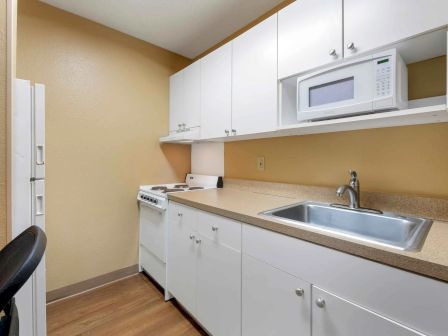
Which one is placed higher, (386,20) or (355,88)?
(386,20)

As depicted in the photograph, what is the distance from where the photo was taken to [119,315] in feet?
5.66

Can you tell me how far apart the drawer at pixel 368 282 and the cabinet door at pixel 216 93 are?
1.05 meters

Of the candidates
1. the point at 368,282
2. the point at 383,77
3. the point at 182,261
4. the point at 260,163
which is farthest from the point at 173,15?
the point at 368,282

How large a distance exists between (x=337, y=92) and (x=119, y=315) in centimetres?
215

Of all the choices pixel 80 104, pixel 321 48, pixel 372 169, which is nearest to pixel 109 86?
pixel 80 104

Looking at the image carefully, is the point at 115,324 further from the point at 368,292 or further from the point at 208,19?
the point at 208,19

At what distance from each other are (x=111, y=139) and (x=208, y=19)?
1.42m

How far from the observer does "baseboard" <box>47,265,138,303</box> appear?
189 centimetres

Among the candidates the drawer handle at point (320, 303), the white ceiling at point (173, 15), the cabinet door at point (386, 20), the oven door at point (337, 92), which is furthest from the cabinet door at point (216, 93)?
the drawer handle at point (320, 303)

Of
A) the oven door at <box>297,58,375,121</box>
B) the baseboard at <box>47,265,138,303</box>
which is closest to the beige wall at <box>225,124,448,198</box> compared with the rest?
the oven door at <box>297,58,375,121</box>

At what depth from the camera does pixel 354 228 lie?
4.29 ft

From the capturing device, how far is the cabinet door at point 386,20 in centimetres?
89

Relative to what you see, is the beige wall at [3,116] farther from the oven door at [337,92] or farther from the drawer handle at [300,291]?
the oven door at [337,92]

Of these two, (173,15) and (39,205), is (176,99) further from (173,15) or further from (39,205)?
(39,205)
